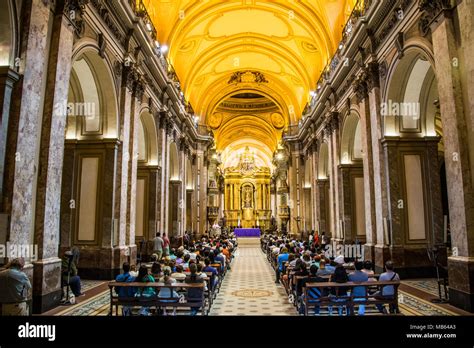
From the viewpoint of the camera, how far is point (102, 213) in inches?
380

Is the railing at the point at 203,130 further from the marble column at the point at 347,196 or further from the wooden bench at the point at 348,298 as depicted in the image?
the wooden bench at the point at 348,298

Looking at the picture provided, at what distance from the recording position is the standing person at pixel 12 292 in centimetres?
416

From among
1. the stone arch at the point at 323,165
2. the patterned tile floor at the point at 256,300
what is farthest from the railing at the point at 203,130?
the patterned tile floor at the point at 256,300

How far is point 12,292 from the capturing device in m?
4.18

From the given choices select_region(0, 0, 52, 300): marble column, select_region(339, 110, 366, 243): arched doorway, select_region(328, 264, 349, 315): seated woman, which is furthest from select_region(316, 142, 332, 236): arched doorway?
select_region(0, 0, 52, 300): marble column

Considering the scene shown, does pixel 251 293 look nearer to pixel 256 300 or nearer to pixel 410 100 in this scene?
pixel 256 300

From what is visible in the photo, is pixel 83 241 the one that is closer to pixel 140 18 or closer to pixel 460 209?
pixel 140 18

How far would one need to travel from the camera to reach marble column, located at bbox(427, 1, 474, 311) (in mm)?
5855

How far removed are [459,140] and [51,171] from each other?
6970 millimetres

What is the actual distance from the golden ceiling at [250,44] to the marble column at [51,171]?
7.81 m

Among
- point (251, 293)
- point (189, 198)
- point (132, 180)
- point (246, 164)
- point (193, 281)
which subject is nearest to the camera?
point (193, 281)
